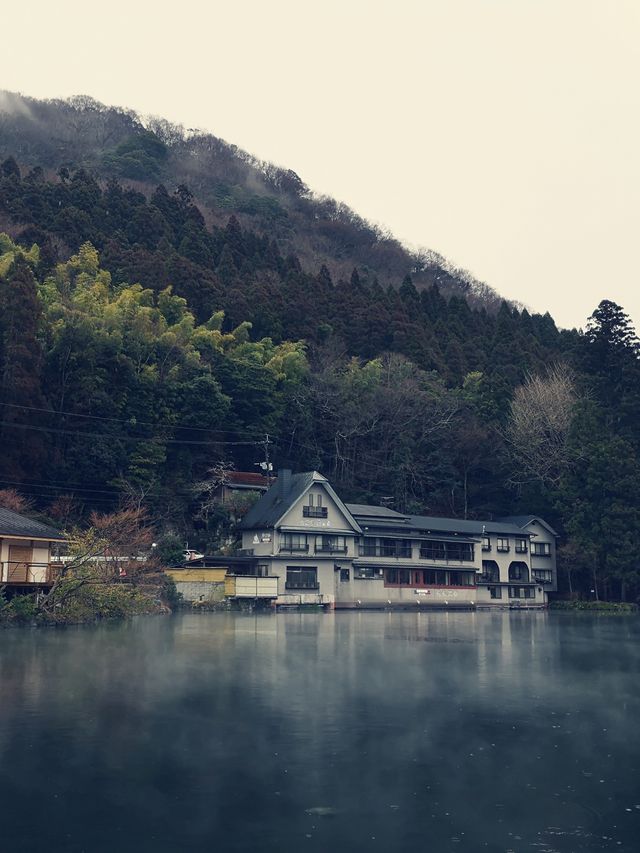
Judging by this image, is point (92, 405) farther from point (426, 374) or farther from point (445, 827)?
point (445, 827)

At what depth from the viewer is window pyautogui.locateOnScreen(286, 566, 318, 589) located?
4662 centimetres

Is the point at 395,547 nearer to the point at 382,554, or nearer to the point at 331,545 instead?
the point at 382,554

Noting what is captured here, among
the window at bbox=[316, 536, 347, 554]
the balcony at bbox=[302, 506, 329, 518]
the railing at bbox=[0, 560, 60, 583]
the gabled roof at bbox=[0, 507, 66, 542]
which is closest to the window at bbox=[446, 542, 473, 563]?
the window at bbox=[316, 536, 347, 554]

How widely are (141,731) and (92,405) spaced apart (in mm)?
36718

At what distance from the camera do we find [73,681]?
51.6 ft

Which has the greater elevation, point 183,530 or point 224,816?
point 183,530

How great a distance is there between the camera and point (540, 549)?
57781mm

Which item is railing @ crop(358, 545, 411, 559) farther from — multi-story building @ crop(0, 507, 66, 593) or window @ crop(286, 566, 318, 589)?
multi-story building @ crop(0, 507, 66, 593)

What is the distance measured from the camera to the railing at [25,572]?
2683cm

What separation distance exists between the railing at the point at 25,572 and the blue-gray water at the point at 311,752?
617 centimetres

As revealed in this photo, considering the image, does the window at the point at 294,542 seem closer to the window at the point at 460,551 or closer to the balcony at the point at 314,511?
the balcony at the point at 314,511

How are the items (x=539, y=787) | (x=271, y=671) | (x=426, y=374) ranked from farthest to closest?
1. (x=426, y=374)
2. (x=271, y=671)
3. (x=539, y=787)

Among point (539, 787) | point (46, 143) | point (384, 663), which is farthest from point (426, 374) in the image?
point (46, 143)

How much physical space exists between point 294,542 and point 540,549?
20282 millimetres
